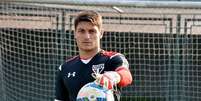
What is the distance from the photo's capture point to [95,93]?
3.06 metres

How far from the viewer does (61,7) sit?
19.6 feet

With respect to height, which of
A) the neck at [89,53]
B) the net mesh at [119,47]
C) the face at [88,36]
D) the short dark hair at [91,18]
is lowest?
the net mesh at [119,47]

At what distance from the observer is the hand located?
287 cm

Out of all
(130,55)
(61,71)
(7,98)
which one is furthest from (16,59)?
(61,71)

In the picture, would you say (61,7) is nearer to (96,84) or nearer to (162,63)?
(162,63)

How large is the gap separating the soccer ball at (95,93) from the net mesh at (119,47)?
2710 mm

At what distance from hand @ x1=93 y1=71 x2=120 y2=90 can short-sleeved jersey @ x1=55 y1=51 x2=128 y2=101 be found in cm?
23

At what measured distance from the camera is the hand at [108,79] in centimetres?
287

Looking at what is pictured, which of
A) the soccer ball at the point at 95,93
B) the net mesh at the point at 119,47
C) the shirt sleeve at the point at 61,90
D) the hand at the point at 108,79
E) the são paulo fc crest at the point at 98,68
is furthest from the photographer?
the net mesh at the point at 119,47

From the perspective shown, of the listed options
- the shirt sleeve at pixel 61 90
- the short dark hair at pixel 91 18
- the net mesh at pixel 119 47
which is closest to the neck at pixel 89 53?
the short dark hair at pixel 91 18

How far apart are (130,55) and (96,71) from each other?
2.99 metres

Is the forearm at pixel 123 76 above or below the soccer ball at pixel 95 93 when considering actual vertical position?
above

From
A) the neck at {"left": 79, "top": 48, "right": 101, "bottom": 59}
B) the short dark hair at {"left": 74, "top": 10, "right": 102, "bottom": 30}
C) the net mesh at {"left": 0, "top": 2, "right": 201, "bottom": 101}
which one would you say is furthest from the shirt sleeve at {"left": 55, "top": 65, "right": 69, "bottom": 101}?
the net mesh at {"left": 0, "top": 2, "right": 201, "bottom": 101}

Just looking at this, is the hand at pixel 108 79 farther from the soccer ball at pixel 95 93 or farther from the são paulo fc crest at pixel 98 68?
the são paulo fc crest at pixel 98 68
